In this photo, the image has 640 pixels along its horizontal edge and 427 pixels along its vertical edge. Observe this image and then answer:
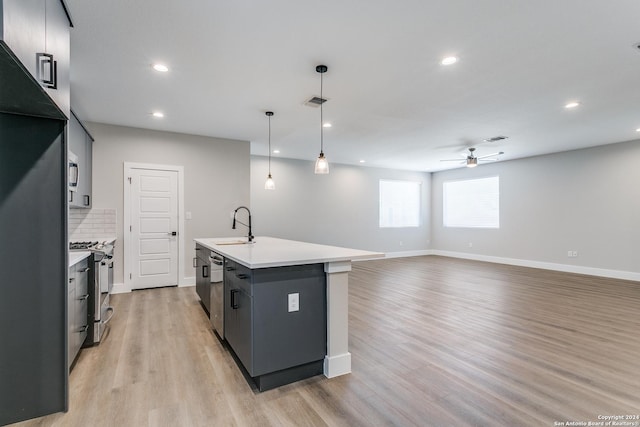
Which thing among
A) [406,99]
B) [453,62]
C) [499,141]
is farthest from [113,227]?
[499,141]

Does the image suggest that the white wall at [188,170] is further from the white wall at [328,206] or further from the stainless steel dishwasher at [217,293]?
the stainless steel dishwasher at [217,293]

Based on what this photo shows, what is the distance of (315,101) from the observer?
389 cm

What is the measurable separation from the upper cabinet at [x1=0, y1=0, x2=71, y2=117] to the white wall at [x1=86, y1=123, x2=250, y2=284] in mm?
3128

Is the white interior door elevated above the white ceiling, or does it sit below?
below

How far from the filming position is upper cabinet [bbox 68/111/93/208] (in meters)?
3.67

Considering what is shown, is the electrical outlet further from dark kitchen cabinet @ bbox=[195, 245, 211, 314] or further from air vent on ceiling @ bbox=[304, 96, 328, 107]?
air vent on ceiling @ bbox=[304, 96, 328, 107]

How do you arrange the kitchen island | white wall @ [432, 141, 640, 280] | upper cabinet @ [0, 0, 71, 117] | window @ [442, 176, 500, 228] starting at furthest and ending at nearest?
1. window @ [442, 176, 500, 228]
2. white wall @ [432, 141, 640, 280]
3. the kitchen island
4. upper cabinet @ [0, 0, 71, 117]

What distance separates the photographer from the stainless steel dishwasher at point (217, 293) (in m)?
2.88

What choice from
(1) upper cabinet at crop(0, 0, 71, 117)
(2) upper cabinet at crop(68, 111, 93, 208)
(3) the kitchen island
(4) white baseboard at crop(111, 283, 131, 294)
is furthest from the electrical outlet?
(4) white baseboard at crop(111, 283, 131, 294)

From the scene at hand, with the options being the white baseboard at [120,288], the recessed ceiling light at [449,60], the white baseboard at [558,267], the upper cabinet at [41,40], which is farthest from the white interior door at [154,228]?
the white baseboard at [558,267]

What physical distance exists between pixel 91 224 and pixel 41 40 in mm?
3996

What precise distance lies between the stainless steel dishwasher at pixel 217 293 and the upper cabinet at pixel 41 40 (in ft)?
5.40

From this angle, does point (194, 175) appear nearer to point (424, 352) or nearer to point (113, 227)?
point (113, 227)

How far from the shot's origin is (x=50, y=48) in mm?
1685
